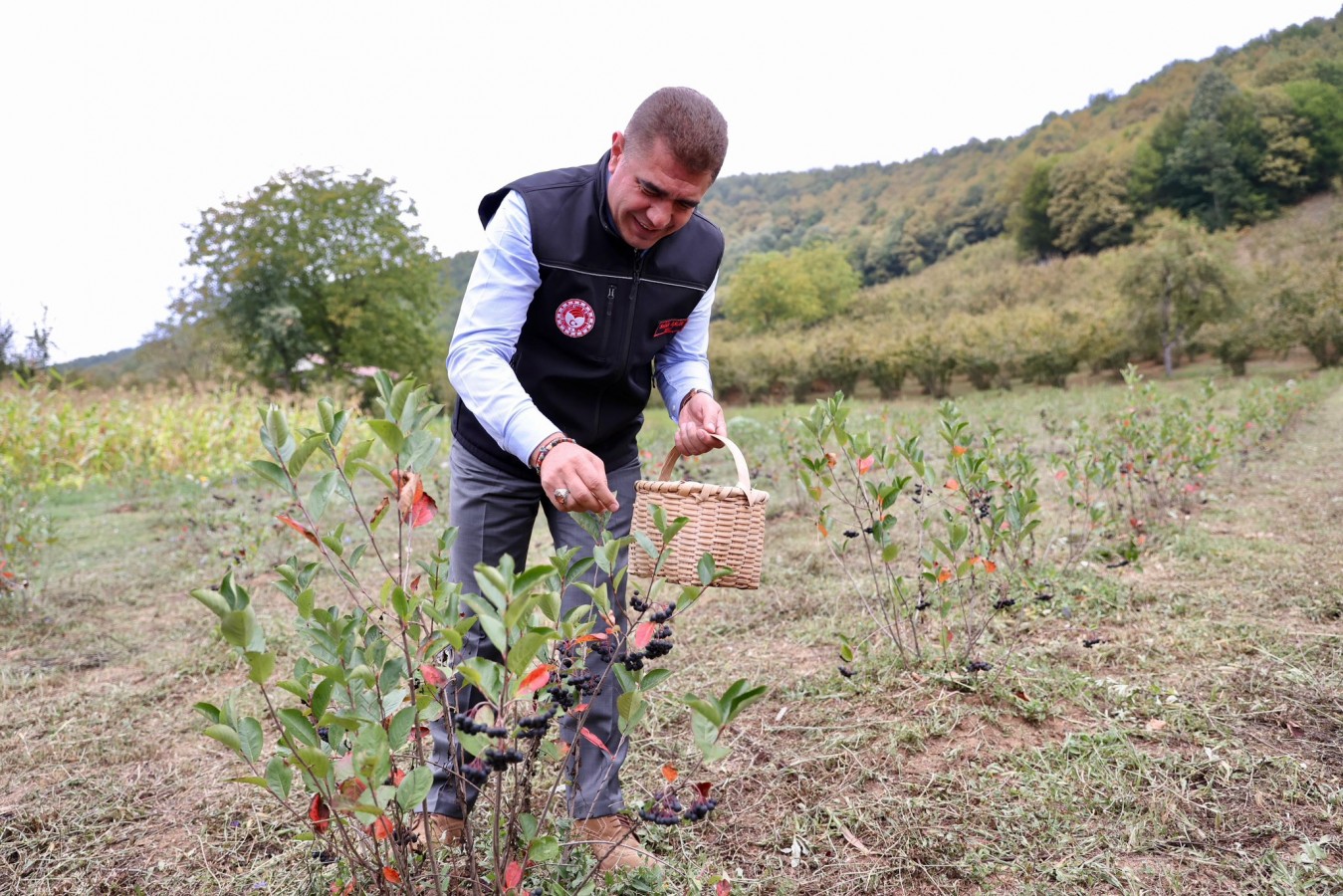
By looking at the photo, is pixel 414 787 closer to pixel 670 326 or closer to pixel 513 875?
pixel 513 875

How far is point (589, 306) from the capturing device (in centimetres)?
169

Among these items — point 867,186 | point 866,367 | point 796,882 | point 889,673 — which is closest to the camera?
point 796,882

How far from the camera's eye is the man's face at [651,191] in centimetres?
148

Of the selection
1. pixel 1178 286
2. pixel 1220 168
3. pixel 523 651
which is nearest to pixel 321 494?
pixel 523 651

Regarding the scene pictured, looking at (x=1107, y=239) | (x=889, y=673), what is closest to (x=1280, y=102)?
(x=1107, y=239)

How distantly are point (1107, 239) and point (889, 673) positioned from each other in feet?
129

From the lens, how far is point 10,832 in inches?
77.0

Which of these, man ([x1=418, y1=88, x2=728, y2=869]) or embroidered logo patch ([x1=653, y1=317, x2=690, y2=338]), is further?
embroidered logo patch ([x1=653, y1=317, x2=690, y2=338])

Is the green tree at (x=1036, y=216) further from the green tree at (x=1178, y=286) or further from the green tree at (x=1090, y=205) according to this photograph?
the green tree at (x=1178, y=286)

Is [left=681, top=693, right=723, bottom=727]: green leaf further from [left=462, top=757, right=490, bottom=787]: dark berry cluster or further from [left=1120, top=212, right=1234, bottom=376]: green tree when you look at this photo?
[left=1120, top=212, right=1234, bottom=376]: green tree

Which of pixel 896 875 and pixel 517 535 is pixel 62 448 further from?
pixel 896 875

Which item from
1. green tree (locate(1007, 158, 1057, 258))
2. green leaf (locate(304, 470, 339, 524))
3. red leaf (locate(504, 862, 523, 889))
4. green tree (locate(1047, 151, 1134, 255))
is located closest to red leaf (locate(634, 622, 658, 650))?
red leaf (locate(504, 862, 523, 889))

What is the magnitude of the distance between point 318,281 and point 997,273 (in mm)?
26047

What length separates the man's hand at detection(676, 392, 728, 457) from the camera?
1.79m
